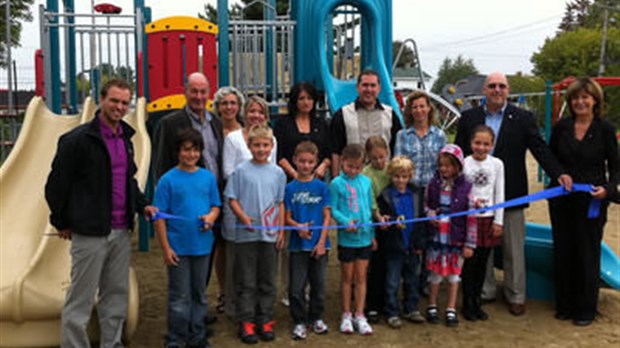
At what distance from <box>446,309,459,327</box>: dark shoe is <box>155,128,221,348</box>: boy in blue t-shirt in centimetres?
201

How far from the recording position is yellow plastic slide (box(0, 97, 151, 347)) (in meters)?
4.03

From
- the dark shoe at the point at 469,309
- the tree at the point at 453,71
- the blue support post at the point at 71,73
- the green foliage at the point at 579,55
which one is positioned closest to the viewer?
the dark shoe at the point at 469,309

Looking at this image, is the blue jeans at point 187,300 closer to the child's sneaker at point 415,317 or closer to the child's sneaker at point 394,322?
the child's sneaker at point 394,322

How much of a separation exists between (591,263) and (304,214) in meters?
2.40

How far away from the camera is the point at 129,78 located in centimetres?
736

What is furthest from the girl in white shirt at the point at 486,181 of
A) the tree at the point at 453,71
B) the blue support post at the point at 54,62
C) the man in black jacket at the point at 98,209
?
the tree at the point at 453,71

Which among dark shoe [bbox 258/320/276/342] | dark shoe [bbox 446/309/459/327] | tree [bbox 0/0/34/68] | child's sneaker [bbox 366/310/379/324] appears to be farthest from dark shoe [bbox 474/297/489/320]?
tree [bbox 0/0/34/68]

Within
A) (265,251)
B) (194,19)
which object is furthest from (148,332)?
(194,19)

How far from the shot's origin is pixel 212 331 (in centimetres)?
462

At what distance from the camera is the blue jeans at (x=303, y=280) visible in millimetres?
4523

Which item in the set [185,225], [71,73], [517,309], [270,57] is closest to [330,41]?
[270,57]

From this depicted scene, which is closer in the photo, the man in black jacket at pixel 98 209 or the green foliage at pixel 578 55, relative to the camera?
the man in black jacket at pixel 98 209

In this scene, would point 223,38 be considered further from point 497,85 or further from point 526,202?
point 526,202

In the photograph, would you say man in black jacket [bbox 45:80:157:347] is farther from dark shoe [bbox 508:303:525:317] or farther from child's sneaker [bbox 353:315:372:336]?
dark shoe [bbox 508:303:525:317]
